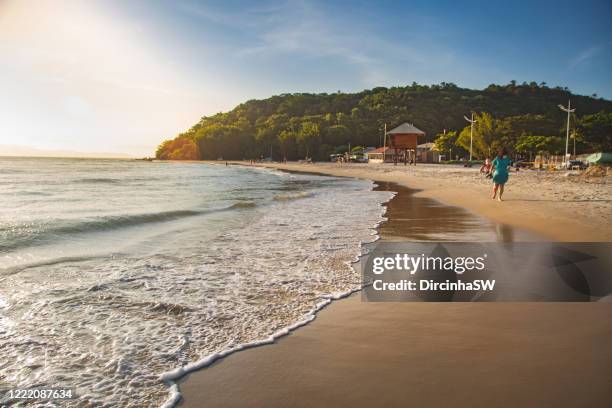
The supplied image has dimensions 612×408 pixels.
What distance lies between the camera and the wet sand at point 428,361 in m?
2.37

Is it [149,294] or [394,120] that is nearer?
[149,294]

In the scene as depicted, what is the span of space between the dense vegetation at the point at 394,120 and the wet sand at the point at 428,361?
62504 millimetres

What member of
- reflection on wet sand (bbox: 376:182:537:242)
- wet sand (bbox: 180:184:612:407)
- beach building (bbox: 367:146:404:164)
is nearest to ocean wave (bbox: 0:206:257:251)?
reflection on wet sand (bbox: 376:182:537:242)

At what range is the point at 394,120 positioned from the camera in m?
103

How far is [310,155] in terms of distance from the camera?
4117 inches

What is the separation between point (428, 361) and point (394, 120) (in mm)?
105450

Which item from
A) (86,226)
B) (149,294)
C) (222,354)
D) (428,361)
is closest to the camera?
(428,361)

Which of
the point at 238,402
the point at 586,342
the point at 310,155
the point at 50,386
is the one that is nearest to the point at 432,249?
the point at 586,342

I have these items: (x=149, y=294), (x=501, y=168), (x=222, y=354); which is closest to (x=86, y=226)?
(x=149, y=294)

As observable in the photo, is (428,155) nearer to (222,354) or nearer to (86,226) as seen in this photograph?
(86,226)

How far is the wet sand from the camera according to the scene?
7.77 ft

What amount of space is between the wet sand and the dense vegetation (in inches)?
2461

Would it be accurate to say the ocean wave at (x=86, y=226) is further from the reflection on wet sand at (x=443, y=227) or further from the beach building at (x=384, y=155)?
the beach building at (x=384, y=155)

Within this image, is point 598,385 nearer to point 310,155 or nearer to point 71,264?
point 71,264
